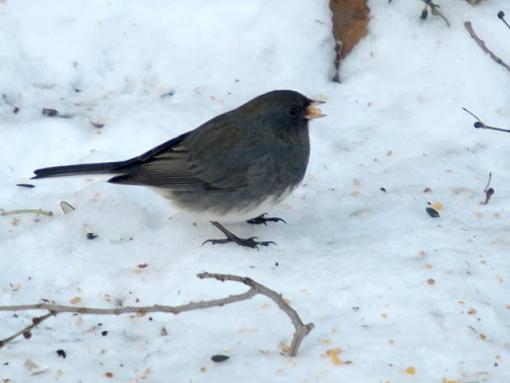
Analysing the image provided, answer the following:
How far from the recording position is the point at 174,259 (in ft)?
14.1

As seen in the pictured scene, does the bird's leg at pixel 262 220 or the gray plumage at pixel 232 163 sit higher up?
the gray plumage at pixel 232 163

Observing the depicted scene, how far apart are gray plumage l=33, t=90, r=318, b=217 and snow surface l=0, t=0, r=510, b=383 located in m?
0.22

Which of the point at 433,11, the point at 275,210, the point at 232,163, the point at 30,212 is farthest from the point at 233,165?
the point at 433,11

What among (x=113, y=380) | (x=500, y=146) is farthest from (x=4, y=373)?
(x=500, y=146)

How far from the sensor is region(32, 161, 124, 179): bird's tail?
4.46 metres

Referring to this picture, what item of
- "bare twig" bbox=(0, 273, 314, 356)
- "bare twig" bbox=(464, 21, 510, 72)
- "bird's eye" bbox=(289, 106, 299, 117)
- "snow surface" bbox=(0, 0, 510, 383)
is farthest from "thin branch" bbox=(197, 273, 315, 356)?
"bare twig" bbox=(464, 21, 510, 72)

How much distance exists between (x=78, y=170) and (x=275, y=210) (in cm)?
94

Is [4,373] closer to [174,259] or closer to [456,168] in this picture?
[174,259]

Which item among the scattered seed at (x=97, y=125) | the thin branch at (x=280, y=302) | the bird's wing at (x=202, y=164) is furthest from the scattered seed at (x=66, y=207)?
the thin branch at (x=280, y=302)

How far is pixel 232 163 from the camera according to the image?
4.42m

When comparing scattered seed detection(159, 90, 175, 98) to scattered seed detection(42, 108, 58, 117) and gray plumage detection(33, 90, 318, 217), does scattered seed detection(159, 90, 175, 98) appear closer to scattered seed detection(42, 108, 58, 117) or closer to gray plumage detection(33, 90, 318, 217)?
scattered seed detection(42, 108, 58, 117)

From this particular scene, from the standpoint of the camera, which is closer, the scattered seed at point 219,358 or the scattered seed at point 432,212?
the scattered seed at point 219,358

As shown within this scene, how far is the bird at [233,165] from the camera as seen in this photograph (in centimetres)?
437

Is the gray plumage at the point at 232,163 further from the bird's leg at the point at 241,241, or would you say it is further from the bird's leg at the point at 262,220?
the bird's leg at the point at 262,220
